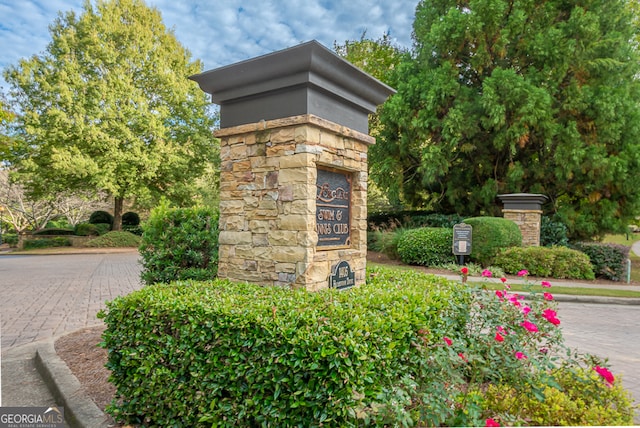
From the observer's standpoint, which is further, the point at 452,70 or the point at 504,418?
the point at 452,70

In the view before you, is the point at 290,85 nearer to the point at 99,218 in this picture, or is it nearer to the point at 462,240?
the point at 462,240

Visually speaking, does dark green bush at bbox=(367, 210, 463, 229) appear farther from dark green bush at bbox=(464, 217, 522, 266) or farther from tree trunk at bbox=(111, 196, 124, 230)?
tree trunk at bbox=(111, 196, 124, 230)

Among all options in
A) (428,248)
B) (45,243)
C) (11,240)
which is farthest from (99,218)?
(428,248)

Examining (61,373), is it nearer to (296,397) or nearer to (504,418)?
(296,397)

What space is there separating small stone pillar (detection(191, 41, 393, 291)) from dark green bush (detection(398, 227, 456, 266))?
867 cm

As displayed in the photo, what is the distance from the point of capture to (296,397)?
7.18 feet

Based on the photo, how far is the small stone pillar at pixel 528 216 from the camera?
481 inches

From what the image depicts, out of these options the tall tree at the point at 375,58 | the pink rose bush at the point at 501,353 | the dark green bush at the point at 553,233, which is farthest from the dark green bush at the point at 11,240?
the dark green bush at the point at 553,233

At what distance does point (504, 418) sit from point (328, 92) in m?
3.01

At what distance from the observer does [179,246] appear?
4.94 m

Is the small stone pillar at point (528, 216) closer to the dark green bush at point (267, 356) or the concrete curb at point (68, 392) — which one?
the dark green bush at point (267, 356)

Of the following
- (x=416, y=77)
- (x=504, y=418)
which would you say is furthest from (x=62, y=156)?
(x=504, y=418)

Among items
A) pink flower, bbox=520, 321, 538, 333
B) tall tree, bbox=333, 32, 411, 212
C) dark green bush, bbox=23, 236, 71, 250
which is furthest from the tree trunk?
pink flower, bbox=520, 321, 538, 333

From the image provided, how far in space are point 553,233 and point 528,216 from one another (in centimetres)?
143
